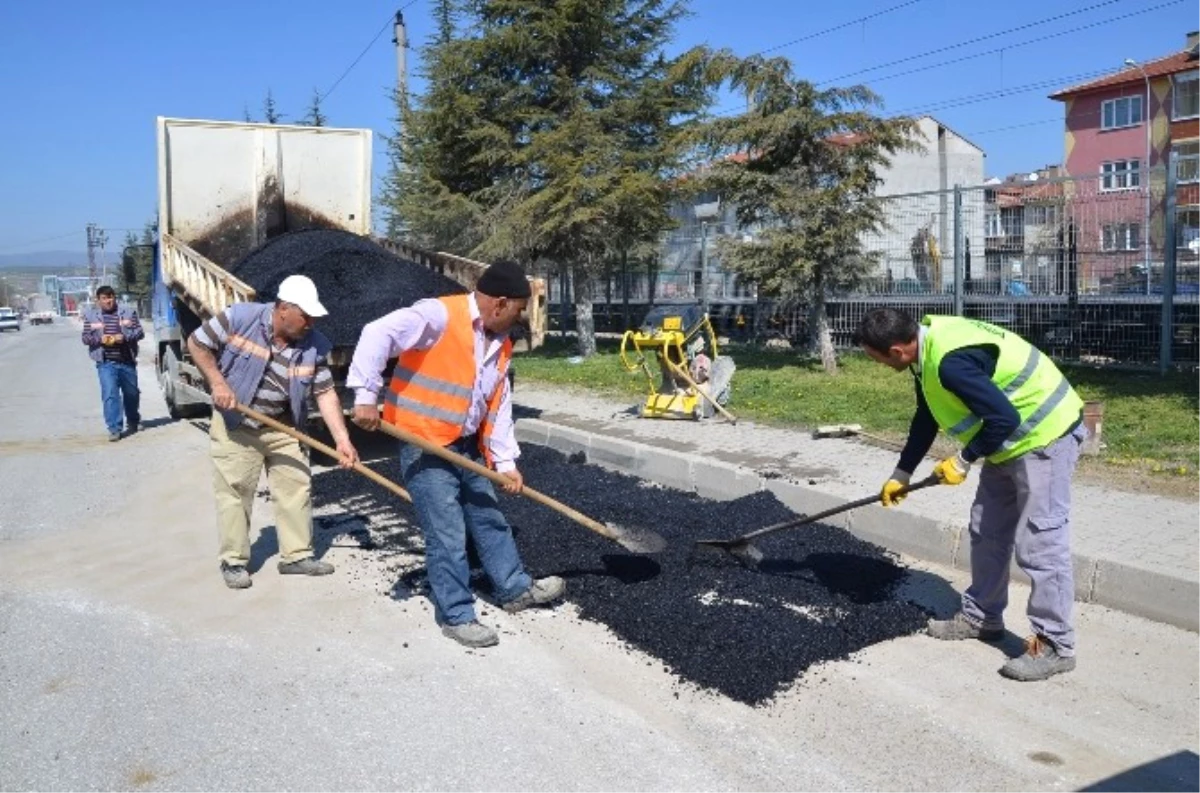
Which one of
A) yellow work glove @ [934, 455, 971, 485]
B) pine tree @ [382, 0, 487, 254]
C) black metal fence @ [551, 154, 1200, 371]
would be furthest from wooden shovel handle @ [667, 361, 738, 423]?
pine tree @ [382, 0, 487, 254]

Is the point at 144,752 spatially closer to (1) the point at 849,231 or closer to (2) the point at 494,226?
(1) the point at 849,231

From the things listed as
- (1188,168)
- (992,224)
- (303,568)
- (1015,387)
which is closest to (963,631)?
(1015,387)

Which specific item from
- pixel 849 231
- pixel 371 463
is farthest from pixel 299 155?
pixel 849 231

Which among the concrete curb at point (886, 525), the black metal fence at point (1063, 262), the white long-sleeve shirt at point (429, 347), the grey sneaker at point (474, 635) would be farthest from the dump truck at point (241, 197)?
the black metal fence at point (1063, 262)

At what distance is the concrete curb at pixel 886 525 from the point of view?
451 centimetres

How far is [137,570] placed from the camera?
18.5 ft

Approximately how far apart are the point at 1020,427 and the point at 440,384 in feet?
7.71

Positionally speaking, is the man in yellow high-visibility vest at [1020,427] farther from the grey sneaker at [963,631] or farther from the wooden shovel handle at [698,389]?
the wooden shovel handle at [698,389]

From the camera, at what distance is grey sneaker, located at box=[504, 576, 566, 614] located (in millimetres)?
4766

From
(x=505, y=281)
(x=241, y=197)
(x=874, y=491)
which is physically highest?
(x=241, y=197)

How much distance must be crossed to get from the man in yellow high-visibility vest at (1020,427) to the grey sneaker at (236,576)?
3.33m

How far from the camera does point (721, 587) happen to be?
4812 mm

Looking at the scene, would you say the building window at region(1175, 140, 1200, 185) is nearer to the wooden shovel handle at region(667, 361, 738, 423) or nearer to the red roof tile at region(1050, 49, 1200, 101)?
the wooden shovel handle at region(667, 361, 738, 423)

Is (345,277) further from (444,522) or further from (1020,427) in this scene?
(1020,427)
